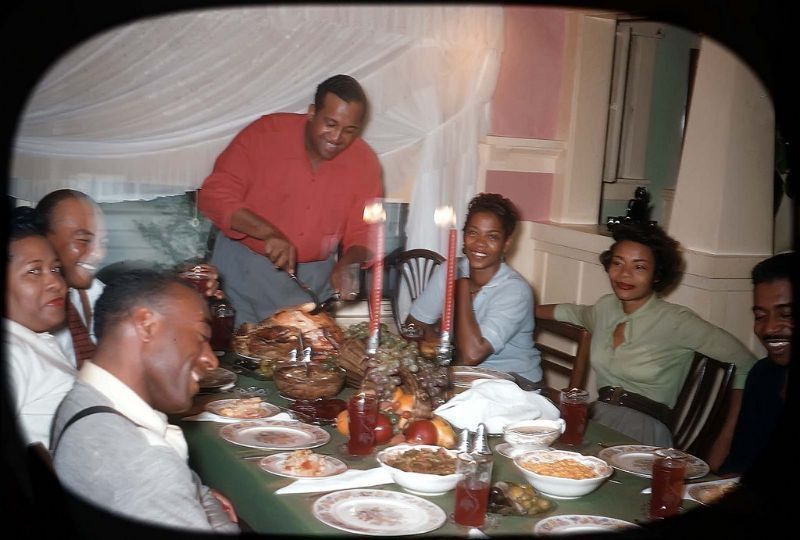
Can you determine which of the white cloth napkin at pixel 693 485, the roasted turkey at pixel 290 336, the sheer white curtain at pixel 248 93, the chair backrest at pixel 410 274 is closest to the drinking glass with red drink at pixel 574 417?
the white cloth napkin at pixel 693 485

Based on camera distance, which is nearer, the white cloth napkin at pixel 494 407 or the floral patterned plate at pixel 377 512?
the floral patterned plate at pixel 377 512

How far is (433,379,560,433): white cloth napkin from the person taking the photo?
130cm

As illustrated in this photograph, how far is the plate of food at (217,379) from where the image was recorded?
1482mm

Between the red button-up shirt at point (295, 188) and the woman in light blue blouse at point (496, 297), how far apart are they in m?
0.60

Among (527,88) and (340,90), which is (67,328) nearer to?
(340,90)

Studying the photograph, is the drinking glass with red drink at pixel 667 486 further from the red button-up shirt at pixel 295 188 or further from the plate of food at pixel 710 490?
the red button-up shirt at pixel 295 188

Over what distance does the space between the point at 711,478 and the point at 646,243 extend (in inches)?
31.8

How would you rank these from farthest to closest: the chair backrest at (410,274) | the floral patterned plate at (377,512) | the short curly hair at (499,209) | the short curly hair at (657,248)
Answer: the chair backrest at (410,274), the short curly hair at (499,209), the short curly hair at (657,248), the floral patterned plate at (377,512)

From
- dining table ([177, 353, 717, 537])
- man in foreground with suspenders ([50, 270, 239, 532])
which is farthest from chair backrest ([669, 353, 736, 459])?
man in foreground with suspenders ([50, 270, 239, 532])

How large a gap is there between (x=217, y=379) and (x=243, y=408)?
19cm

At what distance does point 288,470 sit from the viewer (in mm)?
1081

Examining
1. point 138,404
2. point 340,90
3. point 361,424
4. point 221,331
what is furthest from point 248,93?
point 138,404

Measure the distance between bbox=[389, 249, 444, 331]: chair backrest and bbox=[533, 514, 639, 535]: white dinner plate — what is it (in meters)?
1.52

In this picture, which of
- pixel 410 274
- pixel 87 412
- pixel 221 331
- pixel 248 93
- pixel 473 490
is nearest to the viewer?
pixel 87 412
